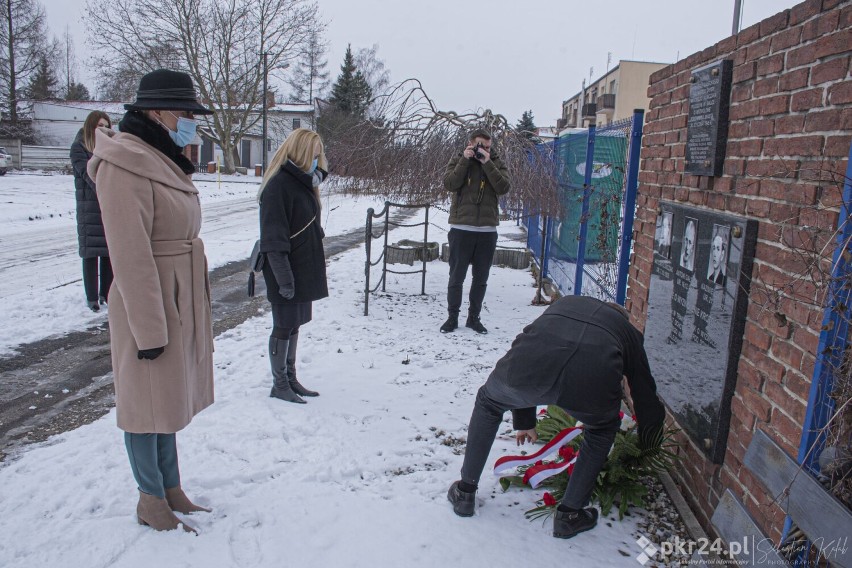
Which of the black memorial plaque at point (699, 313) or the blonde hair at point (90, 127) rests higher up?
the blonde hair at point (90, 127)

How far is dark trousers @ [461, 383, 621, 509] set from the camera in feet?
9.02

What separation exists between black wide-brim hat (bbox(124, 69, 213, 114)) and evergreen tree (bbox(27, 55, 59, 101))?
52185 millimetres

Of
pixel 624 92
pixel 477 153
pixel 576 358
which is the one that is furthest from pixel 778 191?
pixel 624 92

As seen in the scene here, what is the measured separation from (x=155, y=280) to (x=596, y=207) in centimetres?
452

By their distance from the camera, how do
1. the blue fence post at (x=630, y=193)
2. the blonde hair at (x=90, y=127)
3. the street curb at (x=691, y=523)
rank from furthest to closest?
the blonde hair at (x=90, y=127) < the blue fence post at (x=630, y=193) < the street curb at (x=691, y=523)

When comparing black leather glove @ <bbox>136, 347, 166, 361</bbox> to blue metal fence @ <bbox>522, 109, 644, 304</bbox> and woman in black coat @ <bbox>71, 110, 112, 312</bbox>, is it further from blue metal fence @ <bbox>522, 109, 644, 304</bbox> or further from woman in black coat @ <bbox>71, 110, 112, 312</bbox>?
woman in black coat @ <bbox>71, 110, 112, 312</bbox>

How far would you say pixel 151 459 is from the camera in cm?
271

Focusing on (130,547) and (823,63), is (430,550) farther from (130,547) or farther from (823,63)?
(823,63)

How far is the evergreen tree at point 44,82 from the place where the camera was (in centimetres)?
4775

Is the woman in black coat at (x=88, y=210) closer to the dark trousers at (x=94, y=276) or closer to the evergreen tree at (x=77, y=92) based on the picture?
the dark trousers at (x=94, y=276)

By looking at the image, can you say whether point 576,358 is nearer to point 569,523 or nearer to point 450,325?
point 569,523

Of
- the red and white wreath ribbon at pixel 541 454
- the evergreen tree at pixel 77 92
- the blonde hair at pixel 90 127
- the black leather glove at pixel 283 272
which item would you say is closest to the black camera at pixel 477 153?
the black leather glove at pixel 283 272

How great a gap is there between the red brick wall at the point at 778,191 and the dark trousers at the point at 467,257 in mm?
3035

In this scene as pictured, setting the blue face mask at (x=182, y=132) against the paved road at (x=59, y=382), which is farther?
the paved road at (x=59, y=382)
